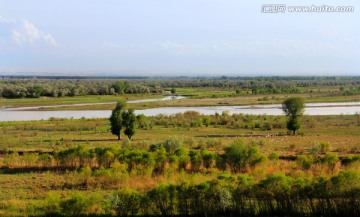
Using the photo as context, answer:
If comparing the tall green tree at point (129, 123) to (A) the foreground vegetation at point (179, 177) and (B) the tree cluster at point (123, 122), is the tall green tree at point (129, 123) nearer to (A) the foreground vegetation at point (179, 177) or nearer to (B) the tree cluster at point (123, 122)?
(B) the tree cluster at point (123, 122)

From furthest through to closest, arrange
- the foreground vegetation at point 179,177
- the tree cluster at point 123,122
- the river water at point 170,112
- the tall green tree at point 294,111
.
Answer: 1. the river water at point 170,112
2. the tall green tree at point 294,111
3. the tree cluster at point 123,122
4. the foreground vegetation at point 179,177

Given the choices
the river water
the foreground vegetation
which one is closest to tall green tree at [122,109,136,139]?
the foreground vegetation

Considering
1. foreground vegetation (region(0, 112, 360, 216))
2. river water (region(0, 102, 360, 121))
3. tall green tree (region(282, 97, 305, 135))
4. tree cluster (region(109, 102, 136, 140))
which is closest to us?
foreground vegetation (region(0, 112, 360, 216))

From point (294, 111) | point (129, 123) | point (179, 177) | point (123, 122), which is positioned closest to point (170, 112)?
point (294, 111)

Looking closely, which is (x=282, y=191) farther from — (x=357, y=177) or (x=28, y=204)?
(x=28, y=204)

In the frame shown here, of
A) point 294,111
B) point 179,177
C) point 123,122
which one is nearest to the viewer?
point 179,177

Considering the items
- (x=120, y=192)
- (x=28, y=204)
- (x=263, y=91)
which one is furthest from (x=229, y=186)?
(x=263, y=91)

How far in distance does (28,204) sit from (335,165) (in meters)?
17.6

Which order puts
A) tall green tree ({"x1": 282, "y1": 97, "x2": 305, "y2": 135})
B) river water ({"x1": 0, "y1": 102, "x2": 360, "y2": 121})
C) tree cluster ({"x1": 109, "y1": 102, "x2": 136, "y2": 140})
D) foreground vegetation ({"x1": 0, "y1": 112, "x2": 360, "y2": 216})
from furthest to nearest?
1. river water ({"x1": 0, "y1": 102, "x2": 360, "y2": 121})
2. tall green tree ({"x1": 282, "y1": 97, "x2": 305, "y2": 135})
3. tree cluster ({"x1": 109, "y1": 102, "x2": 136, "y2": 140})
4. foreground vegetation ({"x1": 0, "y1": 112, "x2": 360, "y2": 216})

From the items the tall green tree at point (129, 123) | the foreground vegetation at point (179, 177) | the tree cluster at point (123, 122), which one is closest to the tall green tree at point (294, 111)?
the foreground vegetation at point (179, 177)

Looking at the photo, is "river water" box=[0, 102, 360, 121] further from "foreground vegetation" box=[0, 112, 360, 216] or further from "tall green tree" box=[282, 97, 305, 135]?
"foreground vegetation" box=[0, 112, 360, 216]

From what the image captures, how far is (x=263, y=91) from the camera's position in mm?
127438

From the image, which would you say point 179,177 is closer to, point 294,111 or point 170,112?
point 294,111

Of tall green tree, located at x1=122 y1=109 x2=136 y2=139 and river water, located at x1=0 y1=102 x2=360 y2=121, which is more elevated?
tall green tree, located at x1=122 y1=109 x2=136 y2=139
